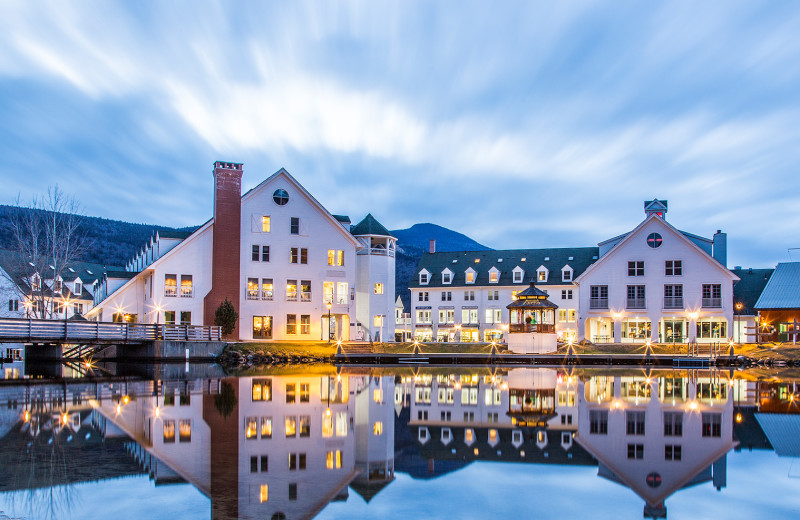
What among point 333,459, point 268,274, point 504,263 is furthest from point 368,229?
point 333,459

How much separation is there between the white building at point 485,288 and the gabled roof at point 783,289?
58.2ft

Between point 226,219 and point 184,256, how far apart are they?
174 inches

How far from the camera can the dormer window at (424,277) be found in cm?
8040

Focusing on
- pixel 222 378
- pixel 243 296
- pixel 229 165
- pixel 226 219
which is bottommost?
pixel 222 378

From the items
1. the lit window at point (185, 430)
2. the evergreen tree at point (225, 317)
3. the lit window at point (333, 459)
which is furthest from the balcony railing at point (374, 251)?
the lit window at point (333, 459)

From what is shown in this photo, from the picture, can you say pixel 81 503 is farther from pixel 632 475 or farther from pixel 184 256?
pixel 184 256

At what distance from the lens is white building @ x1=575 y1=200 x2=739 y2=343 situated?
5953cm

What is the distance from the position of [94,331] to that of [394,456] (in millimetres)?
35915

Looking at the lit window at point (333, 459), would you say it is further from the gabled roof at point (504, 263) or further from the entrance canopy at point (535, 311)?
the gabled roof at point (504, 263)

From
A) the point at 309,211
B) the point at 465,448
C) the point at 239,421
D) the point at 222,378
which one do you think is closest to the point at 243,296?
the point at 309,211

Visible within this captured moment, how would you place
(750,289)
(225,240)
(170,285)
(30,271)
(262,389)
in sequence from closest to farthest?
(262,389) < (170,285) < (225,240) < (30,271) < (750,289)

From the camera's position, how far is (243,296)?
55938 mm

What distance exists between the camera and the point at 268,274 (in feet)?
187

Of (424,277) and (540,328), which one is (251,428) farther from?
(424,277)
